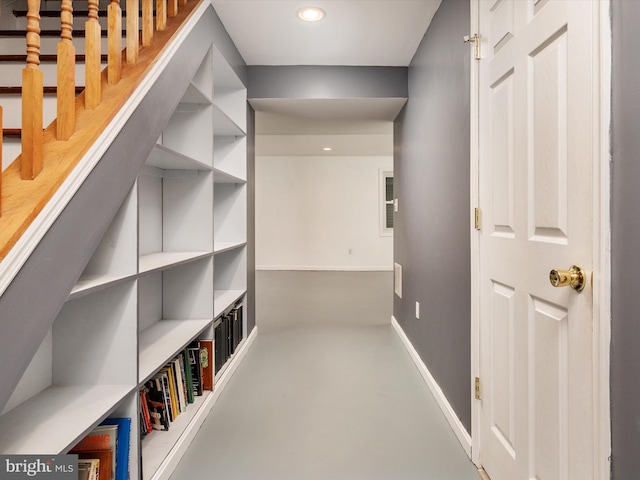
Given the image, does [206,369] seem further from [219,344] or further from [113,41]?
[113,41]

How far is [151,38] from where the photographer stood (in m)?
1.72

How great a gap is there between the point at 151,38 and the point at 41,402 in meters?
1.45

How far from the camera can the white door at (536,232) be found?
3.36 ft

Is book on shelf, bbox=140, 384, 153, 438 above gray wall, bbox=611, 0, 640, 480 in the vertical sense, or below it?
below

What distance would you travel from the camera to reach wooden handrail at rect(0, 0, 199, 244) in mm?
947

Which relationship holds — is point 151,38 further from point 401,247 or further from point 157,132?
point 401,247

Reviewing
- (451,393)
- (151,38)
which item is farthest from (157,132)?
(451,393)

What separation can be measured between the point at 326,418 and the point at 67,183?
1.67 meters

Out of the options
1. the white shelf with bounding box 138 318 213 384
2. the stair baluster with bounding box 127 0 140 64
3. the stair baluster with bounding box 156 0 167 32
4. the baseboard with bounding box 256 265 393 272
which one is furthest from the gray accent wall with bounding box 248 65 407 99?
the baseboard with bounding box 256 265 393 272

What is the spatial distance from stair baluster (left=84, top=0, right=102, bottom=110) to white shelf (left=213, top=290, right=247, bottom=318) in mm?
1501

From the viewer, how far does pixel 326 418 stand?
2.13m

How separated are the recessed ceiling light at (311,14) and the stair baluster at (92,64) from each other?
147 cm

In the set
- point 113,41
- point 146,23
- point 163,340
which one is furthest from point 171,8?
point 163,340

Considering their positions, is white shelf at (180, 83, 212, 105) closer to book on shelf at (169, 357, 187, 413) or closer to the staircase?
the staircase
